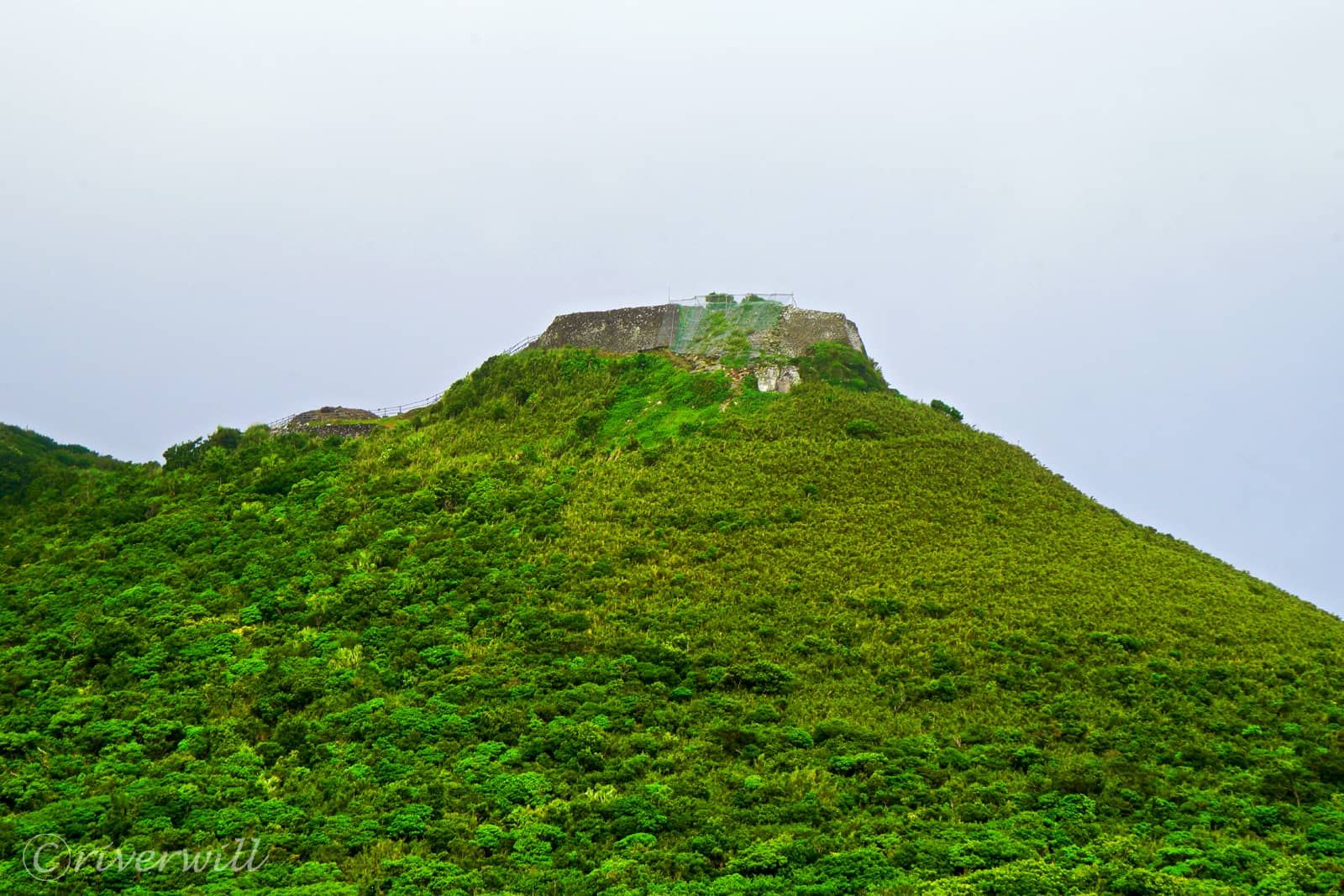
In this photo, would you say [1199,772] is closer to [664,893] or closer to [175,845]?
[664,893]

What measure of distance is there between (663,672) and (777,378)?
16.9 meters

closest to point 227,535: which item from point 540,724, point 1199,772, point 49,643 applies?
point 49,643

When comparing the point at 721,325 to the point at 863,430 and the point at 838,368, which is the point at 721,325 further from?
the point at 863,430

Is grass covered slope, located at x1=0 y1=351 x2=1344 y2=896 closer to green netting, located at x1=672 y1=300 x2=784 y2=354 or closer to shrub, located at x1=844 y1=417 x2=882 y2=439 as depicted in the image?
shrub, located at x1=844 y1=417 x2=882 y2=439

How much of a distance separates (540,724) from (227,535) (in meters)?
13.6

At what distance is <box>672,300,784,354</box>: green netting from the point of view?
36.6m

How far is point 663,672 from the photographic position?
63.1 ft

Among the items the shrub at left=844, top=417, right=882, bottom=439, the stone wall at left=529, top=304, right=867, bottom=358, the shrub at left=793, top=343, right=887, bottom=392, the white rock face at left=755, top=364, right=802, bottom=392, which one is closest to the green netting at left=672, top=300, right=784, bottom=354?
the stone wall at left=529, top=304, right=867, bottom=358

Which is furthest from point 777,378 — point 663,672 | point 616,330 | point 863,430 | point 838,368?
point 663,672

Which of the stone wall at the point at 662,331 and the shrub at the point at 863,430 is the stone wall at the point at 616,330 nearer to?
the stone wall at the point at 662,331

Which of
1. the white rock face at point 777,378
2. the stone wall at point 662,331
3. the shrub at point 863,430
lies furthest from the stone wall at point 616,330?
the shrub at point 863,430

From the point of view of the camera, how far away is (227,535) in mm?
26594

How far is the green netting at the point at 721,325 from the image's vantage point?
3662 centimetres

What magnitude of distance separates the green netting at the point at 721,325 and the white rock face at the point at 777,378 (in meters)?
1.77
